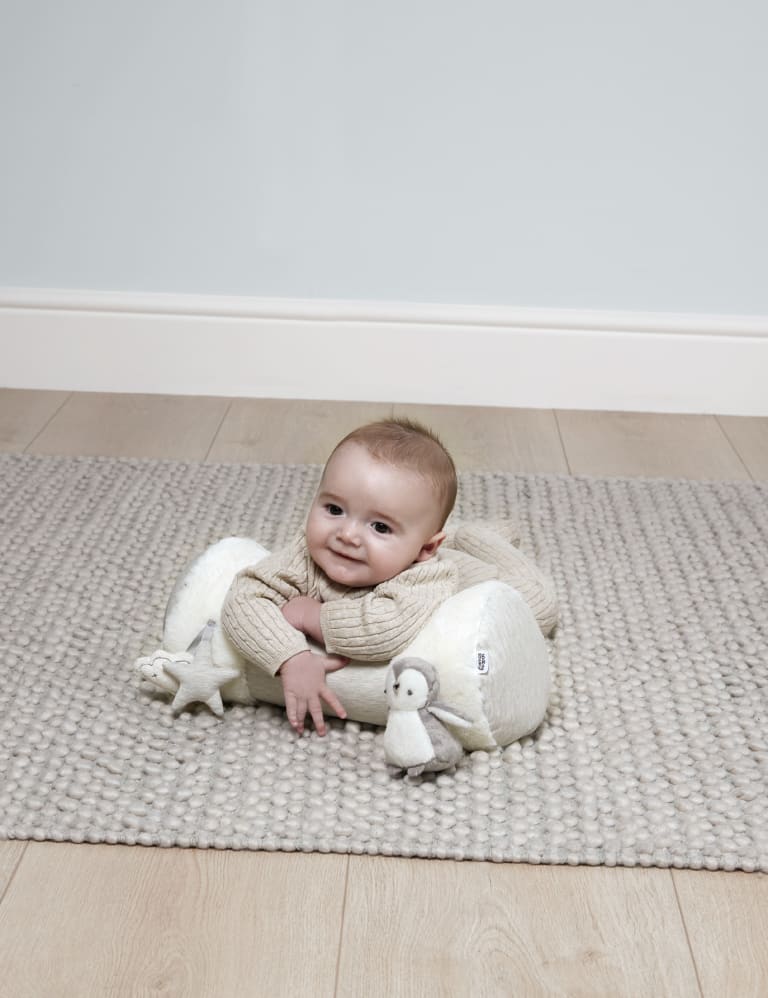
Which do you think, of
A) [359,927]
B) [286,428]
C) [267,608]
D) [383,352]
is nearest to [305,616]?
[267,608]

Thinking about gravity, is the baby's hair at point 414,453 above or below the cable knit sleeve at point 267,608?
above

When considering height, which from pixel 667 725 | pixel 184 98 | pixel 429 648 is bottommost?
pixel 667 725

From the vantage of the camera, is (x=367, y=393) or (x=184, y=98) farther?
(x=367, y=393)

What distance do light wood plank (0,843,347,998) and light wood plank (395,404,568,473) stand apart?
0.94 meters

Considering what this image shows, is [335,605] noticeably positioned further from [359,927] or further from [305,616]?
[359,927]

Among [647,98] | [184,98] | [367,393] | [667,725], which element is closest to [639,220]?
[647,98]

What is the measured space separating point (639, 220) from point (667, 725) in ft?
3.65

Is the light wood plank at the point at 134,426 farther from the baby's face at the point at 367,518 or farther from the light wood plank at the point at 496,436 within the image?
the baby's face at the point at 367,518

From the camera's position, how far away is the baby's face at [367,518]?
100 cm

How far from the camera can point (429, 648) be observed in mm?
963

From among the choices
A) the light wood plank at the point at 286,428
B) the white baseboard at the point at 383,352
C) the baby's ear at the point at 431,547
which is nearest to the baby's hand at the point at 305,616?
the baby's ear at the point at 431,547

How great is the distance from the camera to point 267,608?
1004mm

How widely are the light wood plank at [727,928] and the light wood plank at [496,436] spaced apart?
913mm

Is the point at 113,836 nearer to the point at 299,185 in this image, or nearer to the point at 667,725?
the point at 667,725
